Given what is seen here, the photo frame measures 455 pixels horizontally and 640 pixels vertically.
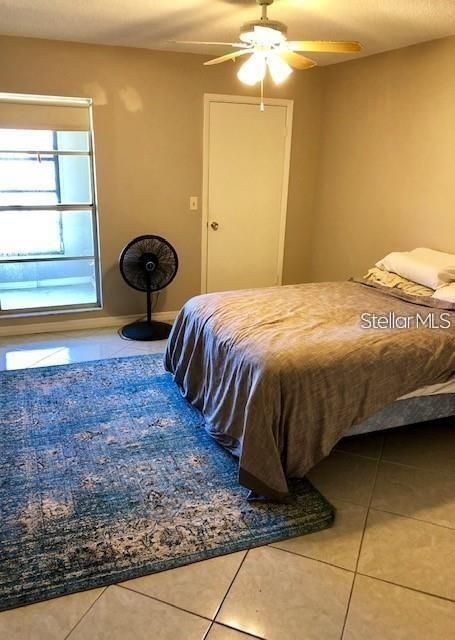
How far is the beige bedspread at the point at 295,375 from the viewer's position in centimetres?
225

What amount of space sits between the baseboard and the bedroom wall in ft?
6.07

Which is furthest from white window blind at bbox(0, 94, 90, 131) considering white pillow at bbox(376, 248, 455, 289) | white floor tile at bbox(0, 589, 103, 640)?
white floor tile at bbox(0, 589, 103, 640)

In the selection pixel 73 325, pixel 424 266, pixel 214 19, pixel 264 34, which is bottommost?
pixel 73 325

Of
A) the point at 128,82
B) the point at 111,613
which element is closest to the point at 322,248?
the point at 128,82

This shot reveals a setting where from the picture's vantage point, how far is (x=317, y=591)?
1.84 meters

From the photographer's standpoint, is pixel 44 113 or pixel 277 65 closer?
pixel 277 65

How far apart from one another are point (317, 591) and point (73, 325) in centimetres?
330

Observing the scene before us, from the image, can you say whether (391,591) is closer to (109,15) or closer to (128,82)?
(109,15)

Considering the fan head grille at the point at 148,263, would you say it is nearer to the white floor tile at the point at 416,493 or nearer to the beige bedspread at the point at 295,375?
the beige bedspread at the point at 295,375

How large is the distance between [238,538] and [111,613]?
22.5 inches

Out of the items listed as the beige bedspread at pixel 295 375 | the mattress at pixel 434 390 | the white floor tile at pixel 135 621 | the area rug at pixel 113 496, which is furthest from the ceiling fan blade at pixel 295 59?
the white floor tile at pixel 135 621

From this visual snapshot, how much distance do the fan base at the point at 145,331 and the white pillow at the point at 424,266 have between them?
189cm

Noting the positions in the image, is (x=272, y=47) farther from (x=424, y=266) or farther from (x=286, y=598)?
(x=286, y=598)

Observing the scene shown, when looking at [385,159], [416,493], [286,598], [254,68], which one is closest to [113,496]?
[286,598]
